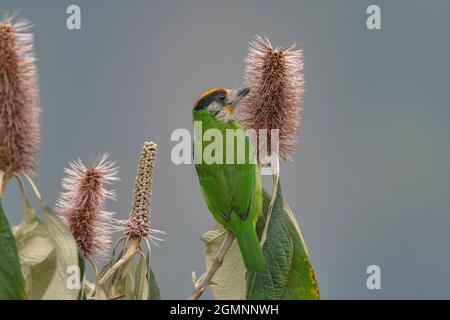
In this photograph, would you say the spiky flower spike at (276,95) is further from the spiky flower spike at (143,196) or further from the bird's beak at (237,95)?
the spiky flower spike at (143,196)

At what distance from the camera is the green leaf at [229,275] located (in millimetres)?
1970

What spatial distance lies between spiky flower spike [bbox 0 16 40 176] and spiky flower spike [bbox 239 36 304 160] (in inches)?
23.9

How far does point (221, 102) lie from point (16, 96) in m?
0.67

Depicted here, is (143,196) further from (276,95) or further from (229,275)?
(276,95)

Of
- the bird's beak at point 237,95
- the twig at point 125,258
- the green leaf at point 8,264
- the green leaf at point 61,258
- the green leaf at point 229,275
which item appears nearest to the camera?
the green leaf at point 8,264

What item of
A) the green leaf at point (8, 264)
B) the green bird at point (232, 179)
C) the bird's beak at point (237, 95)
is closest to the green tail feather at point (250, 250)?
the green bird at point (232, 179)

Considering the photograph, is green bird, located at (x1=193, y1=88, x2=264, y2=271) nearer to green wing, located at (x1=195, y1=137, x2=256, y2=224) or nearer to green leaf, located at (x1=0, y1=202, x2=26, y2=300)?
green wing, located at (x1=195, y1=137, x2=256, y2=224)

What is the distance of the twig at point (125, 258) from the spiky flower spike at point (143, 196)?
0.07ft

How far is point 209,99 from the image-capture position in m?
2.20

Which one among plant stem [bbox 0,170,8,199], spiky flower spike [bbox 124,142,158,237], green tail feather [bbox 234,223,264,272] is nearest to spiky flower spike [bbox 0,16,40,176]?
plant stem [bbox 0,170,8,199]
